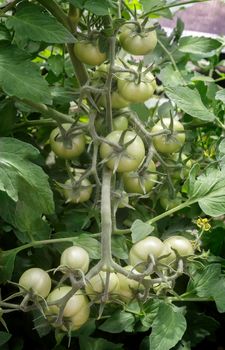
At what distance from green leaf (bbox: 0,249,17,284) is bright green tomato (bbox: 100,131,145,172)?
12cm

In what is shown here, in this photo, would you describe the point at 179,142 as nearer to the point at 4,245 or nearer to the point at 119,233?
the point at 119,233

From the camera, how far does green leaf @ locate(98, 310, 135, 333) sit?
558 millimetres

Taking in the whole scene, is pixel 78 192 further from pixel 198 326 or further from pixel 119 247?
pixel 198 326

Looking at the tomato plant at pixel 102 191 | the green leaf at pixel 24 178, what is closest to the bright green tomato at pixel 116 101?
the tomato plant at pixel 102 191

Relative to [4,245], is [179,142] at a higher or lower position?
higher

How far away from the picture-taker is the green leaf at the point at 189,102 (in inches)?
22.5

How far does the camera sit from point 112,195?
0.53 meters

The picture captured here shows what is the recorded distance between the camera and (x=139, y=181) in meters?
0.54

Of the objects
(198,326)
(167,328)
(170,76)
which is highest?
(170,76)

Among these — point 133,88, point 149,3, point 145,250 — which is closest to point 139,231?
point 145,250

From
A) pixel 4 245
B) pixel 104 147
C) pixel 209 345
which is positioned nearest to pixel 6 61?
pixel 104 147

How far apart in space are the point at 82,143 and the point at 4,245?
0.51 ft

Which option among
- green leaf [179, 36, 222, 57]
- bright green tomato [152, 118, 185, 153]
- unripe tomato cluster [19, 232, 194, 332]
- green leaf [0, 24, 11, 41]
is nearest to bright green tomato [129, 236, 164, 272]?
unripe tomato cluster [19, 232, 194, 332]

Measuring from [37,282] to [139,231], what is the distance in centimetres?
9
